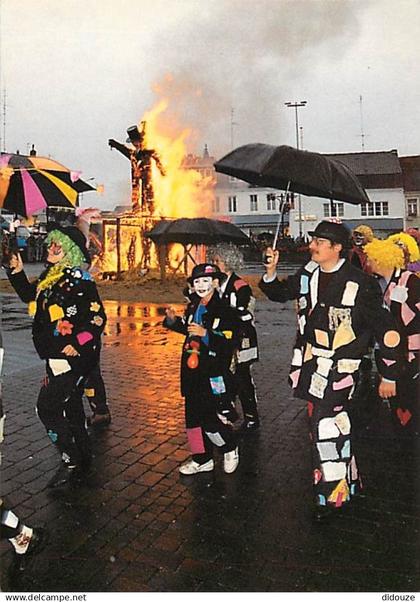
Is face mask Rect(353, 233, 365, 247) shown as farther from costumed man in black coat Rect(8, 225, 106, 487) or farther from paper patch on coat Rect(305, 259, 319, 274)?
costumed man in black coat Rect(8, 225, 106, 487)

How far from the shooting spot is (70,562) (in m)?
3.08

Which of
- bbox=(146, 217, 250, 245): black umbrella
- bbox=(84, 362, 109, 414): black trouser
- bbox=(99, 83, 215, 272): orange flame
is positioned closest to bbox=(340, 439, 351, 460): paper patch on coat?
bbox=(84, 362, 109, 414): black trouser

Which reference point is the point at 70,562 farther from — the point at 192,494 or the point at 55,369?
the point at 55,369

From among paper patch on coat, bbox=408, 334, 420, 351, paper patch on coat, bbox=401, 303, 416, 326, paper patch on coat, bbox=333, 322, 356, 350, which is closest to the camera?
paper patch on coat, bbox=333, 322, 356, 350

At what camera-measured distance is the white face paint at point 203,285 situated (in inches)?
165

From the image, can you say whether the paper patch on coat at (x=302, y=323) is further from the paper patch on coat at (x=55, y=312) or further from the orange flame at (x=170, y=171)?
the orange flame at (x=170, y=171)

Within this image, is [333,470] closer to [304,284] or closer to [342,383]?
[342,383]

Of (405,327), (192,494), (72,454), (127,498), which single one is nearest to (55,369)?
(72,454)

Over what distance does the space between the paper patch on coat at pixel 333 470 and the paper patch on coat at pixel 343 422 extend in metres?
0.20

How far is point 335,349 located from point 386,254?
154 cm

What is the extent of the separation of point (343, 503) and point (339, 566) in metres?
0.68

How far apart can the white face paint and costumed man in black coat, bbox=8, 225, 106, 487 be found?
77 cm

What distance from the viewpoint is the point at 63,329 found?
411 cm

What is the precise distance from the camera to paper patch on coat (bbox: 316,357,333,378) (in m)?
3.55
